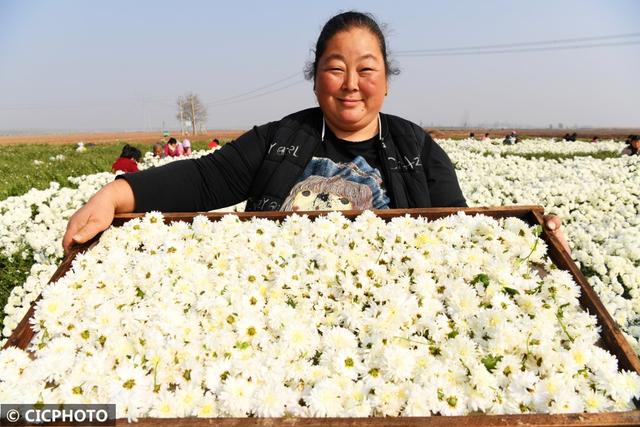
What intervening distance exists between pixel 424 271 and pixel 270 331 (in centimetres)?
88

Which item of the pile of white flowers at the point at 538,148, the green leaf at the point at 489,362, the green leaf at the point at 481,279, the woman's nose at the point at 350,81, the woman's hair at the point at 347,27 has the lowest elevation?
the pile of white flowers at the point at 538,148

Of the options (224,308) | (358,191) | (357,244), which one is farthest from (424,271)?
(358,191)

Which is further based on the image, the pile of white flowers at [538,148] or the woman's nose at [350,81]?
the pile of white flowers at [538,148]

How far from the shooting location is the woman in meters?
3.34

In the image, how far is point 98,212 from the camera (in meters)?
2.72

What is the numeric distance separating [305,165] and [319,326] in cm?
177

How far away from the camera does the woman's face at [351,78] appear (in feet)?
10.8

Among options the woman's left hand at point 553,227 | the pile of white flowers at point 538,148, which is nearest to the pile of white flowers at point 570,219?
the woman's left hand at point 553,227

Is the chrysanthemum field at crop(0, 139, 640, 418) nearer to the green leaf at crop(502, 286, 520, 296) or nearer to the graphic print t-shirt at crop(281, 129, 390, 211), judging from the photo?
the green leaf at crop(502, 286, 520, 296)

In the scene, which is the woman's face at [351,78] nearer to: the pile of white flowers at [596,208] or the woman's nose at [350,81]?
the woman's nose at [350,81]

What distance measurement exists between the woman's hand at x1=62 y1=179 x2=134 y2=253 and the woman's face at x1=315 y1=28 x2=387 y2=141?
1617 millimetres

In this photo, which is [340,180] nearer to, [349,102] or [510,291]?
[349,102]

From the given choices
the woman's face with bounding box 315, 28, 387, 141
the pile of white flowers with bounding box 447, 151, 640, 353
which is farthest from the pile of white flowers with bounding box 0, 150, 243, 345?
the pile of white flowers with bounding box 447, 151, 640, 353

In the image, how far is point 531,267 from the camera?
2.46 metres
